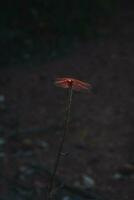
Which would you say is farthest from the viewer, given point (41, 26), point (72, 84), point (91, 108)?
point (41, 26)

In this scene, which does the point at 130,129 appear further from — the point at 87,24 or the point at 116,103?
the point at 87,24

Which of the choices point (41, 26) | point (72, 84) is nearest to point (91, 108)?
point (41, 26)

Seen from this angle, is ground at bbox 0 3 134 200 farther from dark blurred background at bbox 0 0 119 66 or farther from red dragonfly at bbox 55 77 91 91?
red dragonfly at bbox 55 77 91 91

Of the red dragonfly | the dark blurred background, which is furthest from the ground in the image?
the red dragonfly

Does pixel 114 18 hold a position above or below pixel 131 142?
above

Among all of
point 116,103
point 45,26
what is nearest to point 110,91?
point 116,103

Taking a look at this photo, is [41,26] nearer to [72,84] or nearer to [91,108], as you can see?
[91,108]

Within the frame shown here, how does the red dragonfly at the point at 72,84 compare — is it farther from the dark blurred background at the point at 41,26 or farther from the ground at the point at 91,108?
the dark blurred background at the point at 41,26

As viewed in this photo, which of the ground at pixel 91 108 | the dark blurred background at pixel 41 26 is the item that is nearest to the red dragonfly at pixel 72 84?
the ground at pixel 91 108
